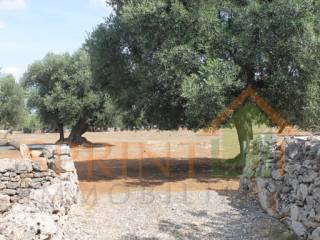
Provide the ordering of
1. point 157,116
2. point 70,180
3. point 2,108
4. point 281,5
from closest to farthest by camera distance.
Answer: point 70,180 < point 281,5 < point 157,116 < point 2,108

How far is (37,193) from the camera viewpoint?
9586 millimetres

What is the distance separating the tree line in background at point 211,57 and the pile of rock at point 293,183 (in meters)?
3.12

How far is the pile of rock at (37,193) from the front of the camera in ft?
25.6

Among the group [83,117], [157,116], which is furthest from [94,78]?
[83,117]

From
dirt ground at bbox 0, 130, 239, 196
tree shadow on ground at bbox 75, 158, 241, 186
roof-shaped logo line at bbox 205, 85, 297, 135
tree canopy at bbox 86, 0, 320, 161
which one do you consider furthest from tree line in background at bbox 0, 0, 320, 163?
dirt ground at bbox 0, 130, 239, 196

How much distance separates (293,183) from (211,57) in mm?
5979

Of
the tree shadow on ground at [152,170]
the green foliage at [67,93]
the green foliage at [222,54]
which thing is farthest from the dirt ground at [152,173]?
the green foliage at [67,93]

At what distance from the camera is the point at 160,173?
53.4 feet

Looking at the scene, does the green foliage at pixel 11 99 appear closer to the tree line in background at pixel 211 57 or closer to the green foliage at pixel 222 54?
the tree line in background at pixel 211 57

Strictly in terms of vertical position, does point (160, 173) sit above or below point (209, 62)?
below

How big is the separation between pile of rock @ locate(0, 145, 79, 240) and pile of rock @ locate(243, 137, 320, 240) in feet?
15.0

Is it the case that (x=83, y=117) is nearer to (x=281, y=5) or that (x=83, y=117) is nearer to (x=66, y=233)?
(x=281, y=5)

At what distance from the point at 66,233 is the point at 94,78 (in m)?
9.27

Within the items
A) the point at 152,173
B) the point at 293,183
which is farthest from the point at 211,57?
the point at 293,183
